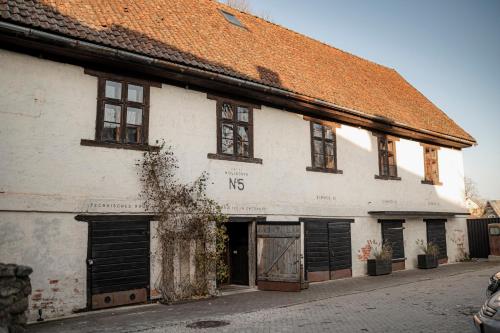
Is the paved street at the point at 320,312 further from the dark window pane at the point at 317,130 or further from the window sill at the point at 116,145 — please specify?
the dark window pane at the point at 317,130

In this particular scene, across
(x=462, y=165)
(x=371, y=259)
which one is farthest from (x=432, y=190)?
(x=371, y=259)

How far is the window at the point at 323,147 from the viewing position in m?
15.1

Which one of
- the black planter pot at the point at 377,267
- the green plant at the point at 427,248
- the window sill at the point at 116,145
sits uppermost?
the window sill at the point at 116,145

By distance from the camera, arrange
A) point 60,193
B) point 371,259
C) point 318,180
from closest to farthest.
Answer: point 60,193 → point 318,180 → point 371,259

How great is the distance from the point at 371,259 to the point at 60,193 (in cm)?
1084

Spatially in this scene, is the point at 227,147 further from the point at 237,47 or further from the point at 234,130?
the point at 237,47

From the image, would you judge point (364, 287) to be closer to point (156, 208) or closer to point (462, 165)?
point (156, 208)

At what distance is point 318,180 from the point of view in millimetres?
14961

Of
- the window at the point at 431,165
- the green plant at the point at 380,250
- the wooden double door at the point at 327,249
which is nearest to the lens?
the wooden double door at the point at 327,249

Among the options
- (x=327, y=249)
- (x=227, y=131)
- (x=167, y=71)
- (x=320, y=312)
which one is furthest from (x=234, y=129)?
(x=320, y=312)

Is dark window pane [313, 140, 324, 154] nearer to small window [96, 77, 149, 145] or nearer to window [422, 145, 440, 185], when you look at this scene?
small window [96, 77, 149, 145]

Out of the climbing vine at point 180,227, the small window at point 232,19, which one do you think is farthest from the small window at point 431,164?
the climbing vine at point 180,227

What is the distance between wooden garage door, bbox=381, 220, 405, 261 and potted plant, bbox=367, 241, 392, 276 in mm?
329

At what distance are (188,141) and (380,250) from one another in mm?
8901
